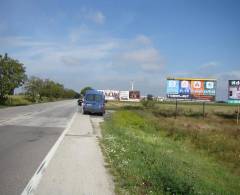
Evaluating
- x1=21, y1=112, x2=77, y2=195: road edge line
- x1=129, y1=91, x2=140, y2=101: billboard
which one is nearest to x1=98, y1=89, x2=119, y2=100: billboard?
x1=129, y1=91, x2=140, y2=101: billboard

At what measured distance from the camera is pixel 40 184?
25.3ft

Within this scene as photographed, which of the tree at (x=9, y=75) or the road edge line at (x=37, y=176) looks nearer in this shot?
the road edge line at (x=37, y=176)

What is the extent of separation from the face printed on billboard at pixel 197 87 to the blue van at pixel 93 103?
14.4m

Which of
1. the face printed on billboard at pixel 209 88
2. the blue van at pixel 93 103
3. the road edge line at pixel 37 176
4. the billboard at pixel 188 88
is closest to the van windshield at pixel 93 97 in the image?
the blue van at pixel 93 103

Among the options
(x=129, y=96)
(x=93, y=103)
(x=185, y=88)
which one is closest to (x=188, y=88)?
(x=185, y=88)

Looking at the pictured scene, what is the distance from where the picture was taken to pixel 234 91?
155ft

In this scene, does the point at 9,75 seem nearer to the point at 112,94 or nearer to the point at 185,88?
the point at 185,88

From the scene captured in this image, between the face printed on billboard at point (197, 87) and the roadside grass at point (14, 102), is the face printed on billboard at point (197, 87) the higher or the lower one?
the higher one

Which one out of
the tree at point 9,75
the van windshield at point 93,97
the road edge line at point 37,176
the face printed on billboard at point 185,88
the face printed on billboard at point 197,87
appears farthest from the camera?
the tree at point 9,75

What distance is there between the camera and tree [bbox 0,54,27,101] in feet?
208

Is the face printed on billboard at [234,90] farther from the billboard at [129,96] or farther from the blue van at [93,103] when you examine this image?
the billboard at [129,96]

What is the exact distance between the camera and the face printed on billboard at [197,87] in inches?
1935

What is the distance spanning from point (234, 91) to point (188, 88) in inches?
218

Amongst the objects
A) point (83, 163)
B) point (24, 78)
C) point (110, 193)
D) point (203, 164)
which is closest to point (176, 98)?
point (24, 78)
